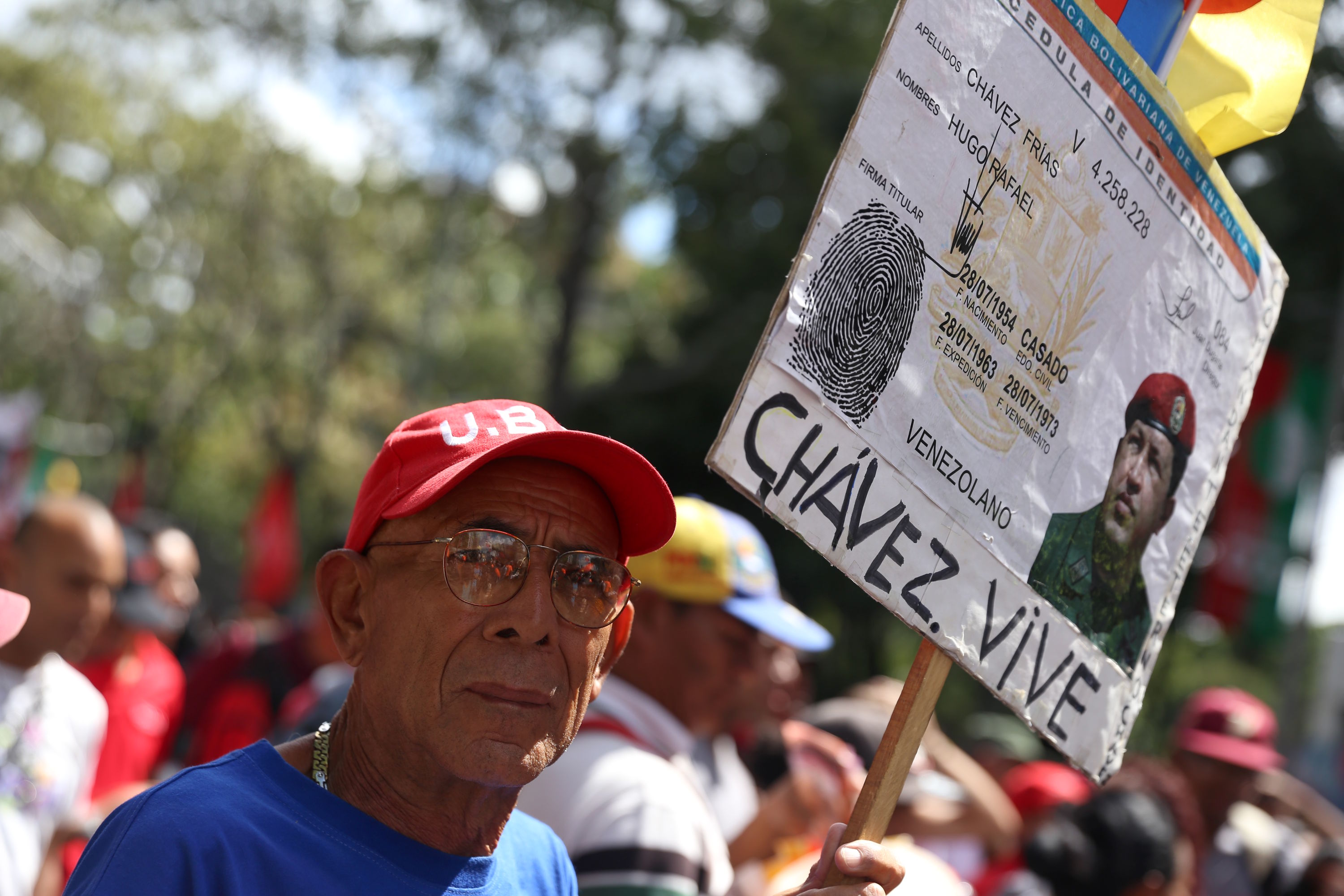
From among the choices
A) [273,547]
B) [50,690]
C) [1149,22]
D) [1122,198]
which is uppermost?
[1149,22]

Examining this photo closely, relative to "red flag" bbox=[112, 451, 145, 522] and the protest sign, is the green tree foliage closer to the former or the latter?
"red flag" bbox=[112, 451, 145, 522]

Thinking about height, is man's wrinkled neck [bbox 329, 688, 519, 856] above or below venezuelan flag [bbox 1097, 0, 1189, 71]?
below

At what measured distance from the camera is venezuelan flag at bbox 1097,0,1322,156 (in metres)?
2.13

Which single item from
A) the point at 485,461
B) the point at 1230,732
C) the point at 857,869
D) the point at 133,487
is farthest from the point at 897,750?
the point at 133,487

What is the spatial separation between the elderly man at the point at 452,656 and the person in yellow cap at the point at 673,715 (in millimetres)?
493

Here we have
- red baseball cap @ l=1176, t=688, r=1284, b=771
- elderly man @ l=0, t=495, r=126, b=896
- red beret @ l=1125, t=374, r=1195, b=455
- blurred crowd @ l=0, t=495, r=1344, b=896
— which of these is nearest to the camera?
red beret @ l=1125, t=374, r=1195, b=455

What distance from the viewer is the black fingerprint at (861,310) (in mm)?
1619

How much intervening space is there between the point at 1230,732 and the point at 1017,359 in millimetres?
4254

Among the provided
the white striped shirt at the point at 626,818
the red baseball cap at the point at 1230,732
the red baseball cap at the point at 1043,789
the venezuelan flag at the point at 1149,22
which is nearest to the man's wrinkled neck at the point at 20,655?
the white striped shirt at the point at 626,818

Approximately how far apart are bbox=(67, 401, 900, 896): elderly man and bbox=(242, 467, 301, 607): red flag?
1421cm

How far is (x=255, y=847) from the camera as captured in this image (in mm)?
1579

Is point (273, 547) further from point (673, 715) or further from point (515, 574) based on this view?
point (515, 574)

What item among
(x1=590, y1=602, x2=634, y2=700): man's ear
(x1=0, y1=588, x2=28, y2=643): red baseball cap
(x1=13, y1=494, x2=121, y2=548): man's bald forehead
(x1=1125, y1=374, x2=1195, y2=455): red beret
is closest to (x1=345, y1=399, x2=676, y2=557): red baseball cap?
(x1=590, y1=602, x2=634, y2=700): man's ear

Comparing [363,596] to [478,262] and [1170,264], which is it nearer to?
[1170,264]
